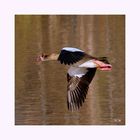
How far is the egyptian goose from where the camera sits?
9.25 feet

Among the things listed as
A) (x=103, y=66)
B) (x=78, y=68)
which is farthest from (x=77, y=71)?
(x=103, y=66)

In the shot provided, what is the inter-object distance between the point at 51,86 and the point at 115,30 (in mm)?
457

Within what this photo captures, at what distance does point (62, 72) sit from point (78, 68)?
0.09 metres

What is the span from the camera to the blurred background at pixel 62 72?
2.85 meters

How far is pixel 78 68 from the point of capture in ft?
9.35

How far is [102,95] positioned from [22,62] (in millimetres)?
460

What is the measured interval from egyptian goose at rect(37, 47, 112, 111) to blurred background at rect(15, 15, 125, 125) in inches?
1.0

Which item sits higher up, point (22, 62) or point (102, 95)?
point (22, 62)

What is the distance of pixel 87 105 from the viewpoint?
2854 mm

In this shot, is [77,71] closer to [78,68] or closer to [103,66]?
[78,68]

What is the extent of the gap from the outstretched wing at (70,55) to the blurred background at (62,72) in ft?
0.11

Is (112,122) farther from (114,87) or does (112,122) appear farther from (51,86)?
(51,86)

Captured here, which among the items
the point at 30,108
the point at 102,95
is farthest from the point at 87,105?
the point at 30,108

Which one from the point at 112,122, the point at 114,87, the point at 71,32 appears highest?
the point at 71,32
